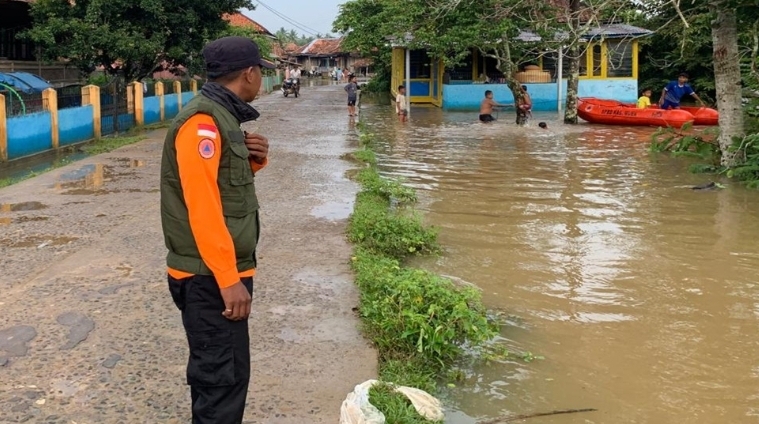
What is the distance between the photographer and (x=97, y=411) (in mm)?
3609

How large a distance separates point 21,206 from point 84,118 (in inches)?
315

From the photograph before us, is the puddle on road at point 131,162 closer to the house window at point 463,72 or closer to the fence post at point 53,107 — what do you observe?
the fence post at point 53,107

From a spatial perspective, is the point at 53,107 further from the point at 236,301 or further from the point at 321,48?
the point at 321,48

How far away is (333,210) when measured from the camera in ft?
27.9

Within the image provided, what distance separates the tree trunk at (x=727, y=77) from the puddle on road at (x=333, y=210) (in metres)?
6.32

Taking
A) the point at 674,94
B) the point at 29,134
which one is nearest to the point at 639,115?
the point at 674,94

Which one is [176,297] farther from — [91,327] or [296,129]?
[296,129]

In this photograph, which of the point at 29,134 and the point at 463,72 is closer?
the point at 29,134

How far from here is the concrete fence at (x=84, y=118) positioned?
1313 centimetres

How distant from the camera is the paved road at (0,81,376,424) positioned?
3738 mm

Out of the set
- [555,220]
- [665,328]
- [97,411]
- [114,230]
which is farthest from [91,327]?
[555,220]

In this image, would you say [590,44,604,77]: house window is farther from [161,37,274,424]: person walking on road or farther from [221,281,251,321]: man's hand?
[221,281,251,321]: man's hand

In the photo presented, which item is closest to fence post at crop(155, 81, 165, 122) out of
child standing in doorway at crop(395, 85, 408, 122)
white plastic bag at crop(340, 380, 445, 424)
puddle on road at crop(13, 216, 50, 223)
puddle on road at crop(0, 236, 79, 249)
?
child standing in doorway at crop(395, 85, 408, 122)

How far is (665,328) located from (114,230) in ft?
17.1
